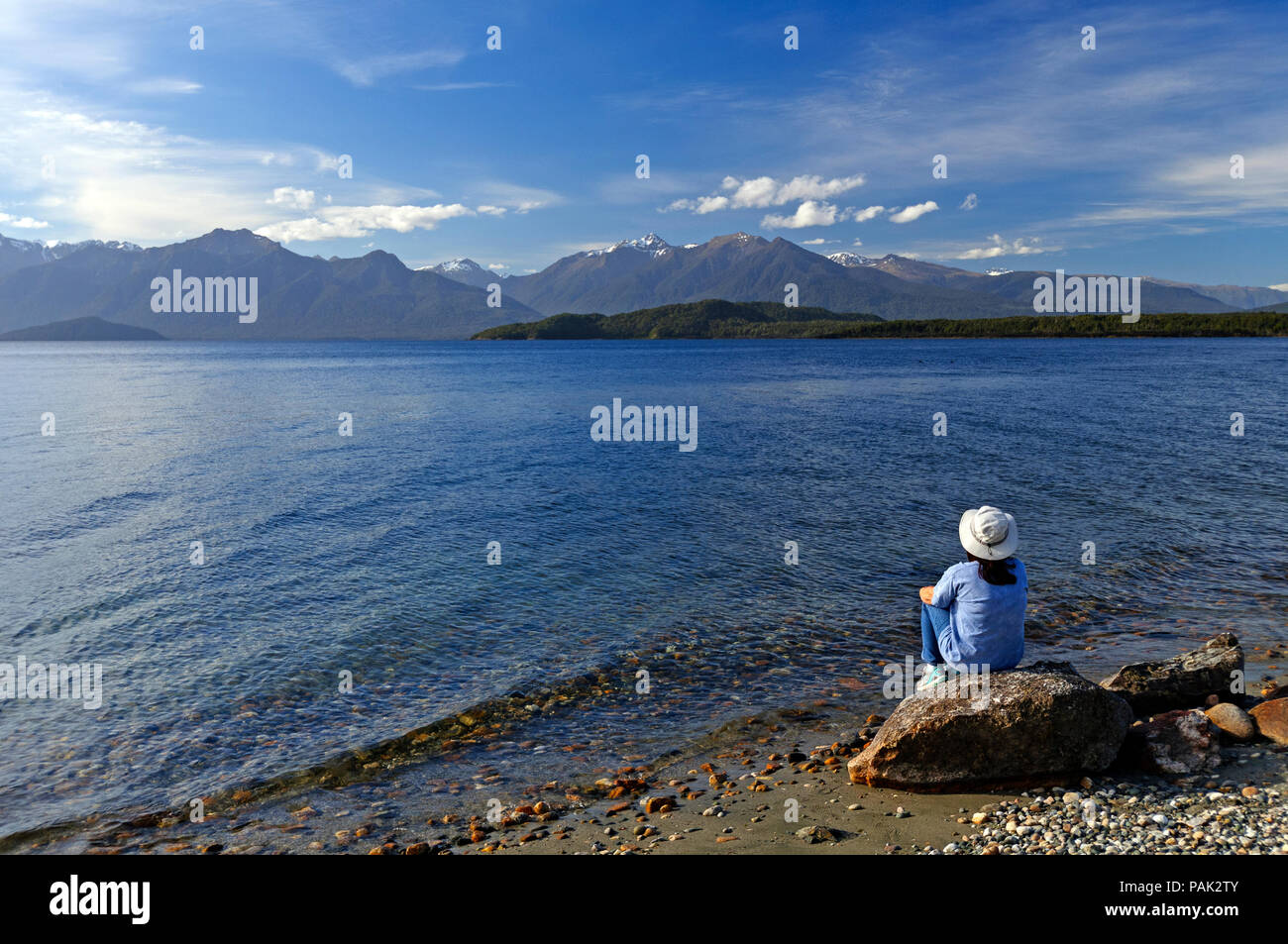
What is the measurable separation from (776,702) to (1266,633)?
11480 millimetres

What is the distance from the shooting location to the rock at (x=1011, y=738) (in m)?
9.93

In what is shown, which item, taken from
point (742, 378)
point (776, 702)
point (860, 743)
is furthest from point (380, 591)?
point (742, 378)

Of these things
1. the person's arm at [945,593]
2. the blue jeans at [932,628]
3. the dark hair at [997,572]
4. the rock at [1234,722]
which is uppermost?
the dark hair at [997,572]

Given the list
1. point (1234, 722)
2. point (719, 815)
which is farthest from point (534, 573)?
point (1234, 722)

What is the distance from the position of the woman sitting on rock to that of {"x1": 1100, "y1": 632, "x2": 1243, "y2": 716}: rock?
3.14 m

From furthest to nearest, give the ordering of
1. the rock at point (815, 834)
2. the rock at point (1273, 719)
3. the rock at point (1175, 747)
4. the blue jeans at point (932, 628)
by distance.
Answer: the rock at point (1273, 719) < the blue jeans at point (932, 628) < the rock at point (1175, 747) < the rock at point (815, 834)

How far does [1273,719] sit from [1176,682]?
52.7 inches

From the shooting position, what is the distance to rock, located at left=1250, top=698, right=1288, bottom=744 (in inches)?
431

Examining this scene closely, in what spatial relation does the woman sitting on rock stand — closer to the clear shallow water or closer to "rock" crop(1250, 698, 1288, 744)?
"rock" crop(1250, 698, 1288, 744)

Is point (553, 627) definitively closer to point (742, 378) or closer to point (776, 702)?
point (776, 702)

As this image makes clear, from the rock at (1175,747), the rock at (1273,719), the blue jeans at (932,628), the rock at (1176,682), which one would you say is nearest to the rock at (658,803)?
the blue jeans at (932,628)

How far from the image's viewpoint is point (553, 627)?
18.8 meters

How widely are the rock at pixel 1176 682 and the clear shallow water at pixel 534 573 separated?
13.1ft

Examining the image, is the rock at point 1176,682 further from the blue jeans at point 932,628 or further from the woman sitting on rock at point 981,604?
the blue jeans at point 932,628
